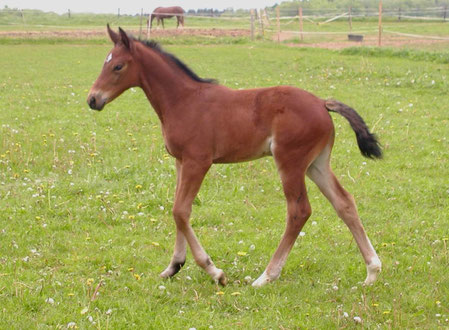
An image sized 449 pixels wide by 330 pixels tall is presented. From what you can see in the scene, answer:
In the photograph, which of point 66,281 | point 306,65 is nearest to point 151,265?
point 66,281

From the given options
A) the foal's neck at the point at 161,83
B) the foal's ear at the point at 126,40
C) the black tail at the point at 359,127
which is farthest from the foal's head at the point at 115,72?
the black tail at the point at 359,127

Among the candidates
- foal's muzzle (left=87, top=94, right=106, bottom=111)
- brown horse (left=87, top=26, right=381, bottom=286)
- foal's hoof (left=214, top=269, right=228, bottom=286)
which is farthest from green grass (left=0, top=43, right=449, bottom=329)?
foal's muzzle (left=87, top=94, right=106, bottom=111)

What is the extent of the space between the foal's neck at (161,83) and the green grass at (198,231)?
5.08 ft

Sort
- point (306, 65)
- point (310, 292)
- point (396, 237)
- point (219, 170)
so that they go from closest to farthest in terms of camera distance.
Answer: point (310, 292), point (396, 237), point (219, 170), point (306, 65)

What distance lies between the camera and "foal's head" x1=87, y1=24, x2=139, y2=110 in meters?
5.59

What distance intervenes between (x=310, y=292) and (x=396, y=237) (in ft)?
5.72

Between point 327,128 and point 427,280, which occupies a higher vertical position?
point 327,128

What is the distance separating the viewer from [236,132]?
5.54 meters

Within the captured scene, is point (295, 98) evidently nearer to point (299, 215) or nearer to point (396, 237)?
point (299, 215)

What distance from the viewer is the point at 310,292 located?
5.33 m

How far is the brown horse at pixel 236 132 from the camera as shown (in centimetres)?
541

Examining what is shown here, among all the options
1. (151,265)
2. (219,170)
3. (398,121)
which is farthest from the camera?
(398,121)

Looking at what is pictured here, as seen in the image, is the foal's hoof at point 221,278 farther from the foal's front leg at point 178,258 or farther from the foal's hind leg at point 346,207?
the foal's hind leg at point 346,207

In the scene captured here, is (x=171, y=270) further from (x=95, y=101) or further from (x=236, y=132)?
(x=95, y=101)
